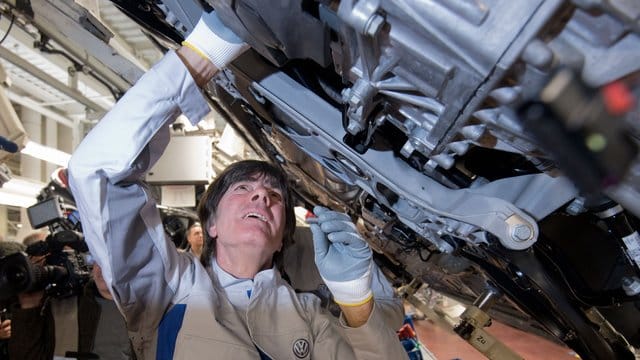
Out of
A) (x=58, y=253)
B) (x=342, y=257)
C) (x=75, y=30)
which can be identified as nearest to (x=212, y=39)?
(x=342, y=257)

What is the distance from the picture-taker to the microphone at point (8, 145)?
65.5 inches

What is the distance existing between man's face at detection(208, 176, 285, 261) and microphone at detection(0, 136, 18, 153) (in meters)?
1.01

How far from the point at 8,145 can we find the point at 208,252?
1.03 metres

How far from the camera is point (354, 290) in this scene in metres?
1.28

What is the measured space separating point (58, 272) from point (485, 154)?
1915 millimetres

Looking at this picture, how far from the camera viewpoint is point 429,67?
52 cm

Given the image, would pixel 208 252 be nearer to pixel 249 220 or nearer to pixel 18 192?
pixel 249 220

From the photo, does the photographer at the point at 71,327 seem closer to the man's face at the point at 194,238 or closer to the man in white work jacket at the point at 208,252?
the man's face at the point at 194,238

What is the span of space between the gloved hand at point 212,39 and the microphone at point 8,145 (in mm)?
1334

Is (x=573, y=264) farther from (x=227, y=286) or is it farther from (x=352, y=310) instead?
(x=227, y=286)

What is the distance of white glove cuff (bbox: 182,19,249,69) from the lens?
83 cm

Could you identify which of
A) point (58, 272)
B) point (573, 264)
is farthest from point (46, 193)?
point (573, 264)

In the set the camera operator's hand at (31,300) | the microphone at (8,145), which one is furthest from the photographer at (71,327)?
the microphone at (8,145)

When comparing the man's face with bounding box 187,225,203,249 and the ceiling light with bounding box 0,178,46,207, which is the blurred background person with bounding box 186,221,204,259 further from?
the ceiling light with bounding box 0,178,46,207
